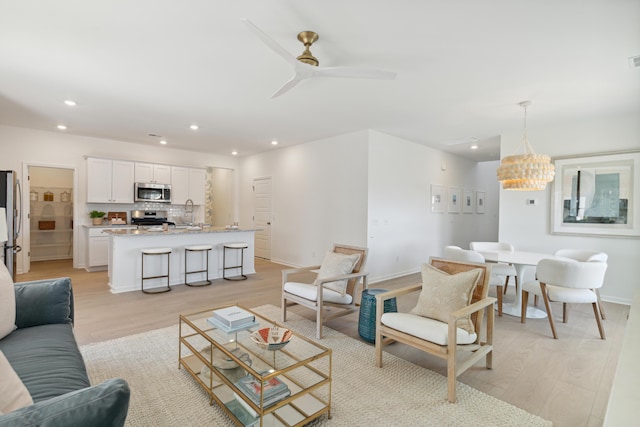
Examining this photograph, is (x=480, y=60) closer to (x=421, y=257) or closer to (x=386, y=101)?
(x=386, y=101)

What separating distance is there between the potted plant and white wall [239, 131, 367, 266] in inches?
135

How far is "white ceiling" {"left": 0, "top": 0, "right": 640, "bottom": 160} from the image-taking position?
2.26 m

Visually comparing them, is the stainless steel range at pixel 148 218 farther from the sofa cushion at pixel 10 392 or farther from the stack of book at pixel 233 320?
the sofa cushion at pixel 10 392

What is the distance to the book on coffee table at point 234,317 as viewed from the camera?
2242 millimetres

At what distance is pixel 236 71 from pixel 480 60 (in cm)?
238

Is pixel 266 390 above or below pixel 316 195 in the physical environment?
below

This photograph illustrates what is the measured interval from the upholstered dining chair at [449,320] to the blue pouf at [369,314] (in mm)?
429

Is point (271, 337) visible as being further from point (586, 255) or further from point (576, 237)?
point (576, 237)

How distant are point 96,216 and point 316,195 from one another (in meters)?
4.54

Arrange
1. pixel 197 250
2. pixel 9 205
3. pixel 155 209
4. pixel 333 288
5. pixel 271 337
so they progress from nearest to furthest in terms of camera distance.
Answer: pixel 271 337
pixel 333 288
pixel 9 205
pixel 197 250
pixel 155 209

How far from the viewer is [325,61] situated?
9.91ft

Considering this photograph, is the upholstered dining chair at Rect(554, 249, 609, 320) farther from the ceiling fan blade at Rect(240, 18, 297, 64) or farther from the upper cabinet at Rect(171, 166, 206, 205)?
Answer: the upper cabinet at Rect(171, 166, 206, 205)

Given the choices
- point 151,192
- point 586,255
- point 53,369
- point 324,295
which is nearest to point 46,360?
point 53,369

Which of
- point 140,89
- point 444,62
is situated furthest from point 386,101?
point 140,89
